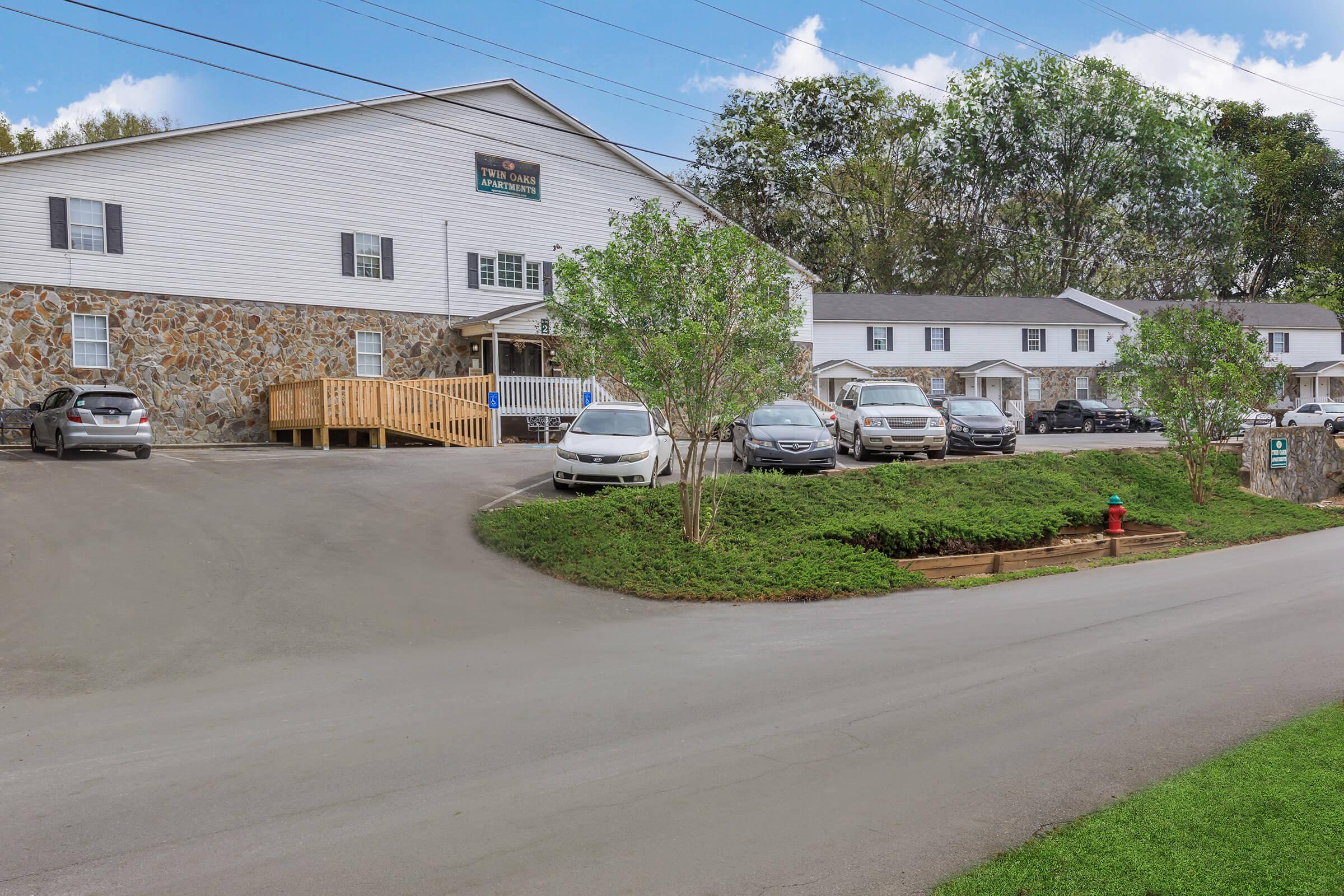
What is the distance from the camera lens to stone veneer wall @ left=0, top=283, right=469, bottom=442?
Answer: 22.6 m

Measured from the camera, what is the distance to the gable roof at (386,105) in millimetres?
22578

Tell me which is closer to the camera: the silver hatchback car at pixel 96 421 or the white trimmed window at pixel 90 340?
the silver hatchback car at pixel 96 421

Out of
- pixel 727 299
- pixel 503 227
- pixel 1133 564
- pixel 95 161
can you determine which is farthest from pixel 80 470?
pixel 1133 564

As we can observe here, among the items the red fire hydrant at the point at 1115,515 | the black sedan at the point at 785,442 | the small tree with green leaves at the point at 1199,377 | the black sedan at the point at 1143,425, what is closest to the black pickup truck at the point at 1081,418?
the black sedan at the point at 1143,425

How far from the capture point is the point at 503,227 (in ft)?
96.6

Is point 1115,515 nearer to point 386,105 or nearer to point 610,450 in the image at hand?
point 610,450

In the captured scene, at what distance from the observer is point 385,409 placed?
2394 centimetres

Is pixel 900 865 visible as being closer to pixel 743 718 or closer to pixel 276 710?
pixel 743 718

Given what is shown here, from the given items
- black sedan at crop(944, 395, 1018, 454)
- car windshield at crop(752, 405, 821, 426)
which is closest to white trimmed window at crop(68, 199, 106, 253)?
car windshield at crop(752, 405, 821, 426)

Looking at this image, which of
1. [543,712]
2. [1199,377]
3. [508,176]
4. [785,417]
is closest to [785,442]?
[785,417]

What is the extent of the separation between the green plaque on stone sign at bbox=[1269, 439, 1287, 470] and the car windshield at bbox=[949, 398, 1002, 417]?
6.34m

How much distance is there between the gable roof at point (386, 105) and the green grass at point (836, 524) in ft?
18.2

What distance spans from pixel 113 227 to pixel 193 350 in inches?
133

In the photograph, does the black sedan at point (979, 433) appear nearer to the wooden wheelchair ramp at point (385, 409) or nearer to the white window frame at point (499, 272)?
the wooden wheelchair ramp at point (385, 409)
